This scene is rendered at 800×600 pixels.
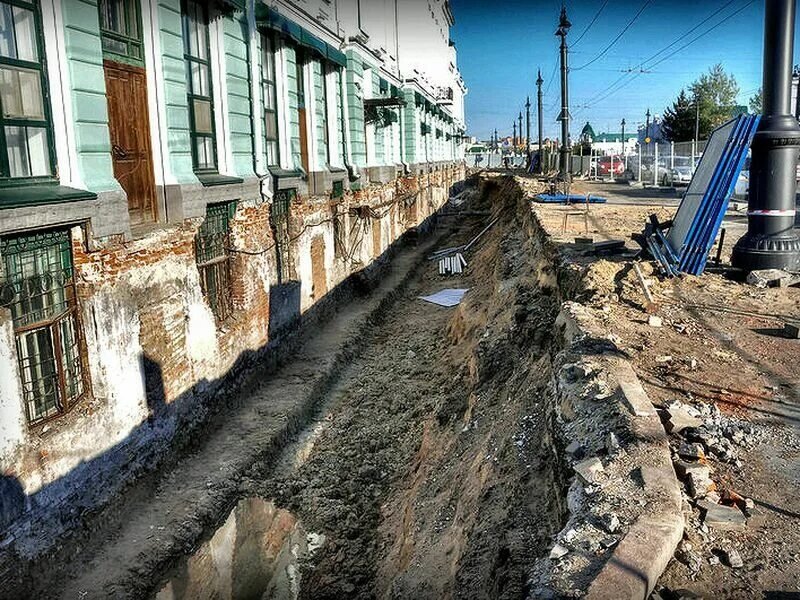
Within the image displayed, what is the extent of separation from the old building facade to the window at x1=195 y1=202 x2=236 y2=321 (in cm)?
4

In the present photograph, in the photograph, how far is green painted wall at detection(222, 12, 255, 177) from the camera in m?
10.2

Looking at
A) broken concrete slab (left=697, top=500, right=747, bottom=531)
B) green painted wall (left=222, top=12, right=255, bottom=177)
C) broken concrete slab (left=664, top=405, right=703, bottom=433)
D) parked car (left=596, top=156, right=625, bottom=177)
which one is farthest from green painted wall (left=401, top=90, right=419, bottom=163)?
broken concrete slab (left=697, top=500, right=747, bottom=531)

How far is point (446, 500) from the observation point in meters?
6.39

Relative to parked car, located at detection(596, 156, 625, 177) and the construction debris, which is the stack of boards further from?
parked car, located at detection(596, 156, 625, 177)

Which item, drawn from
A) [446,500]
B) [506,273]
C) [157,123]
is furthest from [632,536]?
[506,273]

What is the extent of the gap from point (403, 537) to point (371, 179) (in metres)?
14.1

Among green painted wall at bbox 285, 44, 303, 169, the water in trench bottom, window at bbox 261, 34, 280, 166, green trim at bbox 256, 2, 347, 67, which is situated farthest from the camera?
green painted wall at bbox 285, 44, 303, 169

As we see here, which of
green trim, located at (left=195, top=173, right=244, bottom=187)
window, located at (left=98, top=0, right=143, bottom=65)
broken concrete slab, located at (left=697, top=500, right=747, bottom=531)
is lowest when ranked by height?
broken concrete slab, located at (left=697, top=500, right=747, bottom=531)

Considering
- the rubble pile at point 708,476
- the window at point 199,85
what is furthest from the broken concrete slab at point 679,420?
the window at point 199,85

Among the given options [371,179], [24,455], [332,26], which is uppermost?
[332,26]

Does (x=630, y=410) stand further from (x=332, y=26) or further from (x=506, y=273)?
(x=332, y=26)

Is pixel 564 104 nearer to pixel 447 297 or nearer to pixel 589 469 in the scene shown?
pixel 447 297

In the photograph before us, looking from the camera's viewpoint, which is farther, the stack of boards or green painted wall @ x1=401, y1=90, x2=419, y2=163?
green painted wall @ x1=401, y1=90, x2=419, y2=163

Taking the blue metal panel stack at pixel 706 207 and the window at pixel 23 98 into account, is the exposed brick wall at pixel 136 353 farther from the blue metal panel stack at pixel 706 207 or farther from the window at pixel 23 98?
the blue metal panel stack at pixel 706 207
